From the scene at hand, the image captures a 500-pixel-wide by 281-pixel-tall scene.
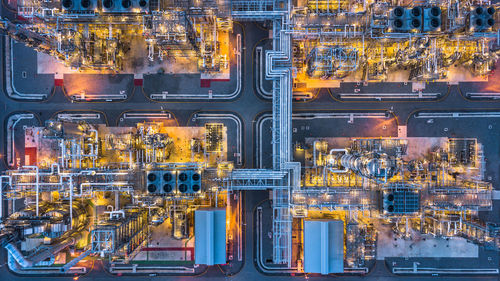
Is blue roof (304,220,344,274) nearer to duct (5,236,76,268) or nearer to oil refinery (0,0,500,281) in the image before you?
oil refinery (0,0,500,281)

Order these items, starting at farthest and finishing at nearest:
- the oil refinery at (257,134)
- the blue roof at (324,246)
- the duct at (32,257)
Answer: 1. the blue roof at (324,246)
2. the oil refinery at (257,134)
3. the duct at (32,257)

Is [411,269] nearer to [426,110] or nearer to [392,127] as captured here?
[392,127]

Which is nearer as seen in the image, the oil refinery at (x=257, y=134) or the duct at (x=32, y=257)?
the duct at (x=32, y=257)

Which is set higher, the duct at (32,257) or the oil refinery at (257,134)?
the oil refinery at (257,134)

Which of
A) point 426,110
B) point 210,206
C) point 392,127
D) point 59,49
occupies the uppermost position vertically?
point 59,49

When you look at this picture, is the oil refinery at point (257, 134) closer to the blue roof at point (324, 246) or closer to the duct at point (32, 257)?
the blue roof at point (324, 246)

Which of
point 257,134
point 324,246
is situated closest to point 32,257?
point 257,134

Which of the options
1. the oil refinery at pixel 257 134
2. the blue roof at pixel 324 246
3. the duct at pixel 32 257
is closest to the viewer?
the duct at pixel 32 257

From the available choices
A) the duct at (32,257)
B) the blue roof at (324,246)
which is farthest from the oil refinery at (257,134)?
the duct at (32,257)

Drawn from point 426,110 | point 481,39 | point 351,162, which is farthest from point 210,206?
point 481,39
